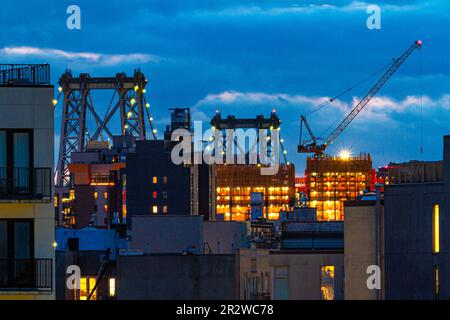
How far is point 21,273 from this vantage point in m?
22.1

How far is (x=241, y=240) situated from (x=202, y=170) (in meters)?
103

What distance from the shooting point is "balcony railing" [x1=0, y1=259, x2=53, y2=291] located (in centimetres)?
2200

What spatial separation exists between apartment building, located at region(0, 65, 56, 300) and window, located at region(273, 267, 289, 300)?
21665mm

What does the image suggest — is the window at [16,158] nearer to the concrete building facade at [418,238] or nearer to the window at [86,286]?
the concrete building facade at [418,238]

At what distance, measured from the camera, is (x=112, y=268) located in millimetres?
51125

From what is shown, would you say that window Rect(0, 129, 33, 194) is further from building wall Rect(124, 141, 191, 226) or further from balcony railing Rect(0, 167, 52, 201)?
building wall Rect(124, 141, 191, 226)

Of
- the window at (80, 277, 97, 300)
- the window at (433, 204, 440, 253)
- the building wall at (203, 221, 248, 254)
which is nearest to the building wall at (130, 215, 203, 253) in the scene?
the window at (80, 277, 97, 300)

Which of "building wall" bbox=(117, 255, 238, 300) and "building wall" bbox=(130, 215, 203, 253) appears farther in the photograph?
"building wall" bbox=(130, 215, 203, 253)

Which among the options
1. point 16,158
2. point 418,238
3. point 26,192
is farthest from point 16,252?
point 418,238

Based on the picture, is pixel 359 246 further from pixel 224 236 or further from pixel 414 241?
pixel 224 236

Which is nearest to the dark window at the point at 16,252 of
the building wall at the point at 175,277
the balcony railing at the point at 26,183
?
the balcony railing at the point at 26,183

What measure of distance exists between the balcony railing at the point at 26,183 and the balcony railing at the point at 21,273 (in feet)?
3.34

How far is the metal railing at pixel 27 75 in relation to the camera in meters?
23.3
